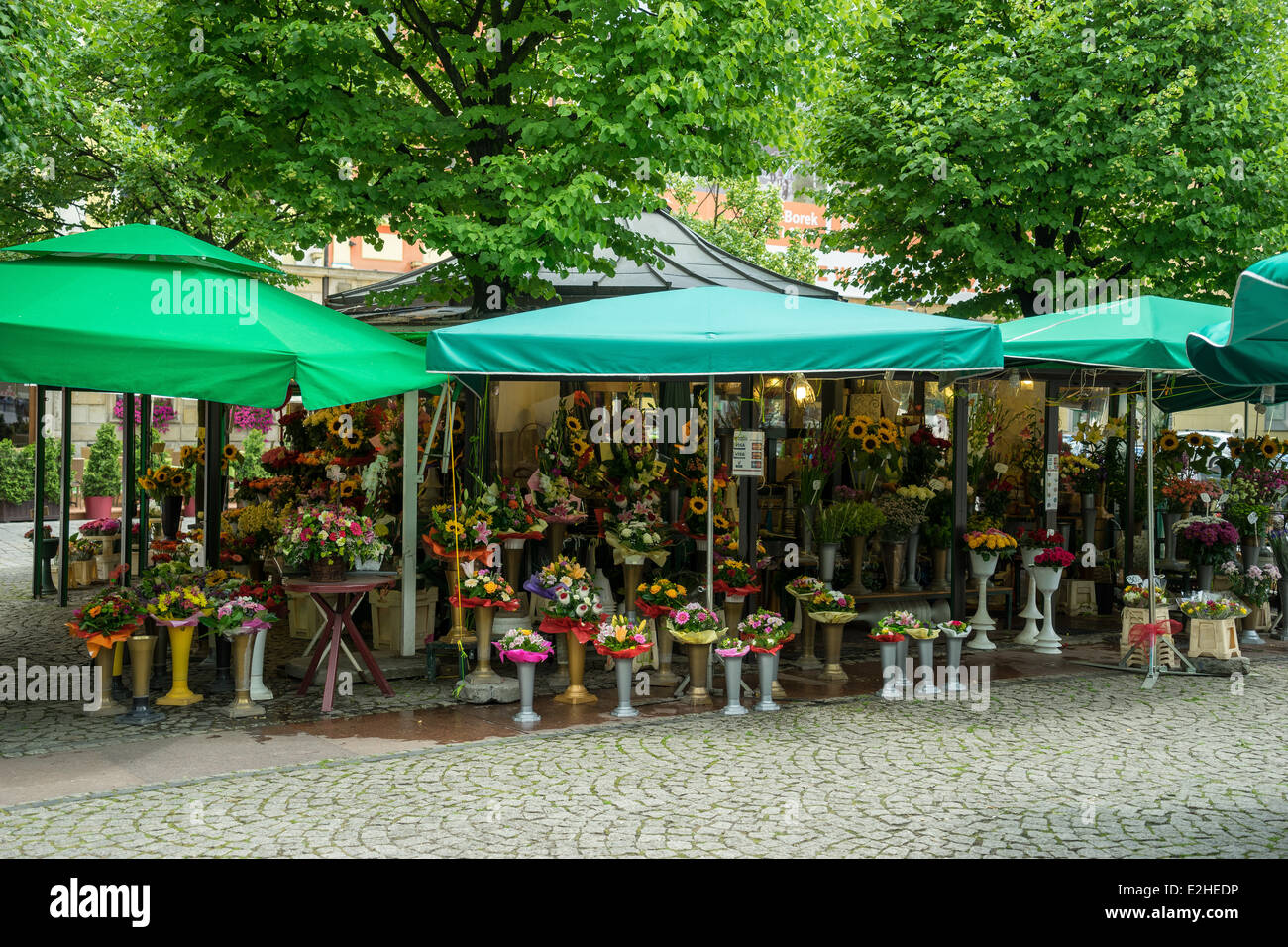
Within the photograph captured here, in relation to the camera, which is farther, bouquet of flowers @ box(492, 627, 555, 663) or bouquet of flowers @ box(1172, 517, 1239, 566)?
bouquet of flowers @ box(1172, 517, 1239, 566)

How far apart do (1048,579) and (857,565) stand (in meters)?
1.64

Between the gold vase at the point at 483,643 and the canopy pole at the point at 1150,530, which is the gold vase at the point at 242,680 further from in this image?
the canopy pole at the point at 1150,530

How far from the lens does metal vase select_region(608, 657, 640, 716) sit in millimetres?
7230

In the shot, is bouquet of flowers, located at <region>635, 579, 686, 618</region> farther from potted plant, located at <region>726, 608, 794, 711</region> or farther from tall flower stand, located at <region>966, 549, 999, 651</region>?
tall flower stand, located at <region>966, 549, 999, 651</region>

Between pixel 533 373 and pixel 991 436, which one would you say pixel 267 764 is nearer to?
pixel 533 373

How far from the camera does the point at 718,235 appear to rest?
27.2m

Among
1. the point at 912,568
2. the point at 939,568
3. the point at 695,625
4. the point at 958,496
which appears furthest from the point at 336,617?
the point at 939,568

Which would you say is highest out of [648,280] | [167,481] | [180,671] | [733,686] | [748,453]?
[648,280]

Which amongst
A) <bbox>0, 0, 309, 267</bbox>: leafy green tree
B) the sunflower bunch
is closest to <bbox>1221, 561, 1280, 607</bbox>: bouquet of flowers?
the sunflower bunch

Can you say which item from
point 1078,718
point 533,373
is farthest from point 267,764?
point 1078,718

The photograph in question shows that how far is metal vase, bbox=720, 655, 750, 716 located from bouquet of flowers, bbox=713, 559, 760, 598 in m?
0.73

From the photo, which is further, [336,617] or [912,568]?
[912,568]

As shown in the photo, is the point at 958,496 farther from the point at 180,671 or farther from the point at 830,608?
the point at 180,671

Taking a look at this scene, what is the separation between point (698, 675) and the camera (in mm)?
7582
